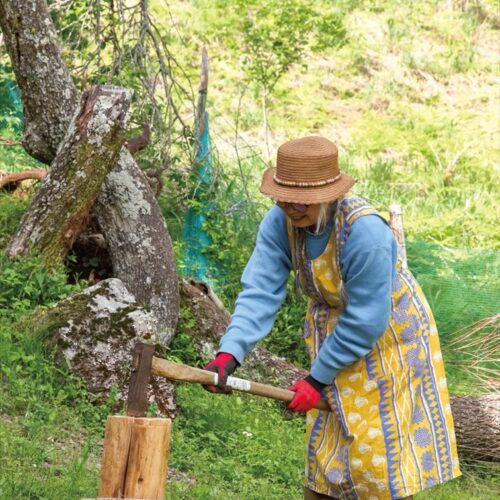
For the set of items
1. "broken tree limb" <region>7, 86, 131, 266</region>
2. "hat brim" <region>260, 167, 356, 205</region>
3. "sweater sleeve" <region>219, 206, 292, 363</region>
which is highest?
"hat brim" <region>260, 167, 356, 205</region>

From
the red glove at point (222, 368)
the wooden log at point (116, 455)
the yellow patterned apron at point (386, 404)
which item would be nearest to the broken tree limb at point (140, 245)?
the yellow patterned apron at point (386, 404)

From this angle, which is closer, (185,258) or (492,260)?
(185,258)

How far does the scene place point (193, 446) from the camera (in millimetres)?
5590

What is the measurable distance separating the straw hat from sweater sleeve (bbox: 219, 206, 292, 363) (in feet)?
0.85

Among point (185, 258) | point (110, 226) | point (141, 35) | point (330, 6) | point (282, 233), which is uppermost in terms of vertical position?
point (282, 233)

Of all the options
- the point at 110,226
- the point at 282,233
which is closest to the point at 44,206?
the point at 110,226

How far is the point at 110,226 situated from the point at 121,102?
82 centimetres

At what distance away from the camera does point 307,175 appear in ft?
11.7

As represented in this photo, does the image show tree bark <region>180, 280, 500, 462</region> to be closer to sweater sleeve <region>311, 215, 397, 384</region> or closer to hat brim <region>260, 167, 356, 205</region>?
sweater sleeve <region>311, 215, 397, 384</region>

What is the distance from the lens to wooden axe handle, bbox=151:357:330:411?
339 centimetres

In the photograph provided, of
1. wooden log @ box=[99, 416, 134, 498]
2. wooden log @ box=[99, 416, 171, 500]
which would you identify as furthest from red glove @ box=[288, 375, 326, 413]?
wooden log @ box=[99, 416, 134, 498]

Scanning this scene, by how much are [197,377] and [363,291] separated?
0.67 metres

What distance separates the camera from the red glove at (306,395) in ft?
12.3

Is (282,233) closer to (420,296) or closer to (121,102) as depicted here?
(420,296)
